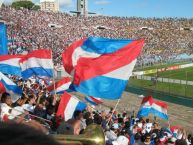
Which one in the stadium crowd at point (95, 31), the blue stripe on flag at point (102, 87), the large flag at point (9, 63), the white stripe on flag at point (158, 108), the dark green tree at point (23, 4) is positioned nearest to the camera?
the blue stripe on flag at point (102, 87)

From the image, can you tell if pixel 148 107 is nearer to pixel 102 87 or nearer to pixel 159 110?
pixel 159 110

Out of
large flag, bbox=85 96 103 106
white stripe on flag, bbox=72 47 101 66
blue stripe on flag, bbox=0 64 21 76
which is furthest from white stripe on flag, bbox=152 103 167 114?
white stripe on flag, bbox=72 47 101 66

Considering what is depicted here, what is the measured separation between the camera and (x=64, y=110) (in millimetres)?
8062

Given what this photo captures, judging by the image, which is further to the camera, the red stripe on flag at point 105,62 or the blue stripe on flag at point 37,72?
the blue stripe on flag at point 37,72

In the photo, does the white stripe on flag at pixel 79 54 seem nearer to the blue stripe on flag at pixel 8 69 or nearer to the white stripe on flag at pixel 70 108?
the white stripe on flag at pixel 70 108

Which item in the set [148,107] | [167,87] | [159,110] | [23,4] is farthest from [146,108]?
[23,4]

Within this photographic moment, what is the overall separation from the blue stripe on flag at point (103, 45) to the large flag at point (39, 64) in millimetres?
2368

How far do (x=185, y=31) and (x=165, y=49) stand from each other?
14.4 metres

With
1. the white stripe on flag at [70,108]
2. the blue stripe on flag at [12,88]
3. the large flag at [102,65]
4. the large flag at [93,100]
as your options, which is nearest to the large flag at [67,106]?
the white stripe on flag at [70,108]

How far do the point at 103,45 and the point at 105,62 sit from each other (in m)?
0.54

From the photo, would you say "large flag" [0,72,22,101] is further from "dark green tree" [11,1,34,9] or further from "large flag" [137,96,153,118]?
"dark green tree" [11,1,34,9]

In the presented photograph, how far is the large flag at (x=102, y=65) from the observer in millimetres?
7477

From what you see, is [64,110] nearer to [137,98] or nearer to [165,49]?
[137,98]

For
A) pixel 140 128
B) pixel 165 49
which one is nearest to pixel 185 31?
pixel 165 49
